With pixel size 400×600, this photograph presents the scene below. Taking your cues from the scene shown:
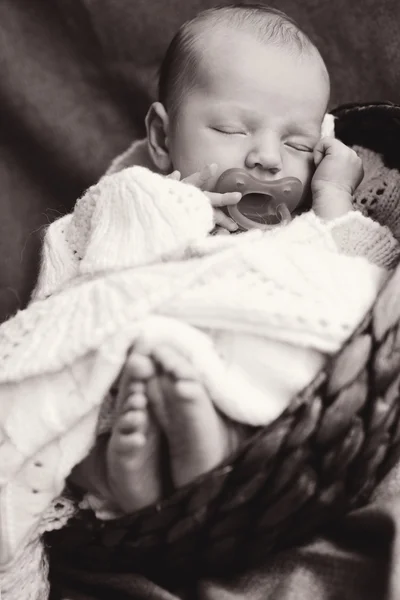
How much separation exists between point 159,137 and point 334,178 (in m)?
0.27

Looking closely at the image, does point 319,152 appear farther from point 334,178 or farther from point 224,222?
point 224,222

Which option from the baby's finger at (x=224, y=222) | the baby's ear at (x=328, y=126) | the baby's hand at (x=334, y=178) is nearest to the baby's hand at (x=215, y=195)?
the baby's finger at (x=224, y=222)

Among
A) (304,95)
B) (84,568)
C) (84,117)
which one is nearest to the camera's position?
(84,568)

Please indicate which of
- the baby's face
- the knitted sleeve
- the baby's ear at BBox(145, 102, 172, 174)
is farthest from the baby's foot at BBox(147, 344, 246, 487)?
the baby's ear at BBox(145, 102, 172, 174)

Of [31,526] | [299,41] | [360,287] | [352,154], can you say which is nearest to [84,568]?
[31,526]

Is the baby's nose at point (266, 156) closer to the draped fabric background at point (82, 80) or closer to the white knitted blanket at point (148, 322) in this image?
the white knitted blanket at point (148, 322)

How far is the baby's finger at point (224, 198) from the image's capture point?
0.76 metres

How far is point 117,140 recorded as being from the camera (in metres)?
1.18

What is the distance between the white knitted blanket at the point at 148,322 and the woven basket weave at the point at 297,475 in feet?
0.11

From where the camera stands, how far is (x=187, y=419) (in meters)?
0.51

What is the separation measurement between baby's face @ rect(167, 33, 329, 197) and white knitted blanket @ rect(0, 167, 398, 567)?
20 centimetres

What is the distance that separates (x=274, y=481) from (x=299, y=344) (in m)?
0.11

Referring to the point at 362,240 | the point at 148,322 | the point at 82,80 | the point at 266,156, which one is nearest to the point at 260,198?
the point at 266,156

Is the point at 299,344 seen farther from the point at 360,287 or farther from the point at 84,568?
the point at 84,568
